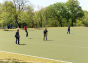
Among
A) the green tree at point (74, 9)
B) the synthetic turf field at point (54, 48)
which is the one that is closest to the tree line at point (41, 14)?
the green tree at point (74, 9)

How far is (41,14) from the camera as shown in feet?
255

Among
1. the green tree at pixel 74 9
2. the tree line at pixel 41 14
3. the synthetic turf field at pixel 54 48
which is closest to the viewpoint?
the synthetic turf field at pixel 54 48

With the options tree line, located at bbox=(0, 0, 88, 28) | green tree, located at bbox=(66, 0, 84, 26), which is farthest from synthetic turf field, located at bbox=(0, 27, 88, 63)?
green tree, located at bbox=(66, 0, 84, 26)

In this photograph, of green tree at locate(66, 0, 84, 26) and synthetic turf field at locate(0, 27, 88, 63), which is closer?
synthetic turf field at locate(0, 27, 88, 63)

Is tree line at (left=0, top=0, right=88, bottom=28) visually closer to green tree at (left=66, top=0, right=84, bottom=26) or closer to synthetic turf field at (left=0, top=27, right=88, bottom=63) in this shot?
green tree at (left=66, top=0, right=84, bottom=26)

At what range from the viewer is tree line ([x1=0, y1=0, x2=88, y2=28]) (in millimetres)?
57769

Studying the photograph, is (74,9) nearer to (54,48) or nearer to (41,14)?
(41,14)

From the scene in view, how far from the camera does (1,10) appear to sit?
60.3m

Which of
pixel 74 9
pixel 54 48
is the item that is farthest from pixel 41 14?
pixel 54 48

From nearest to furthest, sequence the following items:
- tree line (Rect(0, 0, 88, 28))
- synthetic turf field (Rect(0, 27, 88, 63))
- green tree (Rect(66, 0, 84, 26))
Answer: synthetic turf field (Rect(0, 27, 88, 63)), tree line (Rect(0, 0, 88, 28)), green tree (Rect(66, 0, 84, 26))

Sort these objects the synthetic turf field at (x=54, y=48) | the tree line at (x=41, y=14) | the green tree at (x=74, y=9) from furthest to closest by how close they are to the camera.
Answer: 1. the green tree at (x=74, y=9)
2. the tree line at (x=41, y=14)
3. the synthetic turf field at (x=54, y=48)

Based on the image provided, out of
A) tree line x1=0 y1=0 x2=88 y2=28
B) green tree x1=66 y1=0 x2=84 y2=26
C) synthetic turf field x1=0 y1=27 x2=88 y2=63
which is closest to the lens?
synthetic turf field x1=0 y1=27 x2=88 y2=63

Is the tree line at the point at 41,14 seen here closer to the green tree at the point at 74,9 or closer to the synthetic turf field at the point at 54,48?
the green tree at the point at 74,9

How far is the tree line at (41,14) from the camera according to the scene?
5777 cm
